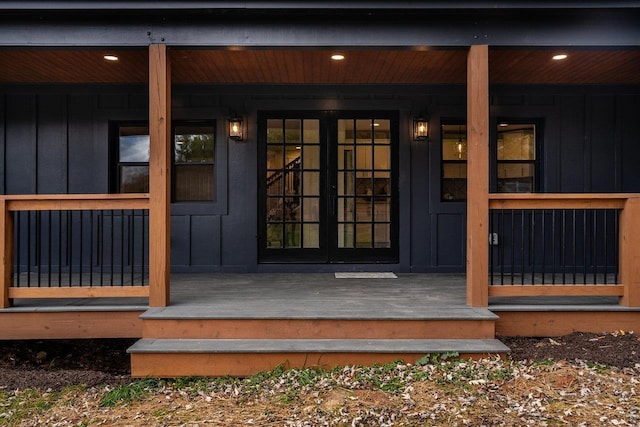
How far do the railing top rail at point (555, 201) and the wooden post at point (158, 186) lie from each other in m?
2.86

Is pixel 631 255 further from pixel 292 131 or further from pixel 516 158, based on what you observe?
pixel 292 131

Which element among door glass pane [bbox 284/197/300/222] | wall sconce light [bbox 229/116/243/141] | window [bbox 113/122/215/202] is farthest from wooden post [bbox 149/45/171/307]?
door glass pane [bbox 284/197/300/222]

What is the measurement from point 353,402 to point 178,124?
434 centimetres

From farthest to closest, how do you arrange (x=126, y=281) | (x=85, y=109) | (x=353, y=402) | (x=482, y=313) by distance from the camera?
(x=85, y=109)
(x=126, y=281)
(x=482, y=313)
(x=353, y=402)

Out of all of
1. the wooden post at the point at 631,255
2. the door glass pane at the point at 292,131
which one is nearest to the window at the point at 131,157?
the door glass pane at the point at 292,131

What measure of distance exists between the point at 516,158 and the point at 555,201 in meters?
2.10

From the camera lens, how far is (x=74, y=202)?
3891mm

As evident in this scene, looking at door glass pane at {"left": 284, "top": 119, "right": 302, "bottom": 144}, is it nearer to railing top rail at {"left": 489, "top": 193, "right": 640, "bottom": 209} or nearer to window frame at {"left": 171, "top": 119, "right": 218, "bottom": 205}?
window frame at {"left": 171, "top": 119, "right": 218, "bottom": 205}

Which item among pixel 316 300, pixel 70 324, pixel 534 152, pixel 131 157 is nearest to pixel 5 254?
pixel 70 324

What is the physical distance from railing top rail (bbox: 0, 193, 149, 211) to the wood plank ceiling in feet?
4.65

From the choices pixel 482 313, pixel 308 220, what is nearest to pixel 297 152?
pixel 308 220

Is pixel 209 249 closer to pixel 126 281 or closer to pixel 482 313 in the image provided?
pixel 126 281

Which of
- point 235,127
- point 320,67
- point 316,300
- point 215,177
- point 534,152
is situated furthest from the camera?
point 534,152

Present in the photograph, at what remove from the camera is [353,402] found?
2887mm
